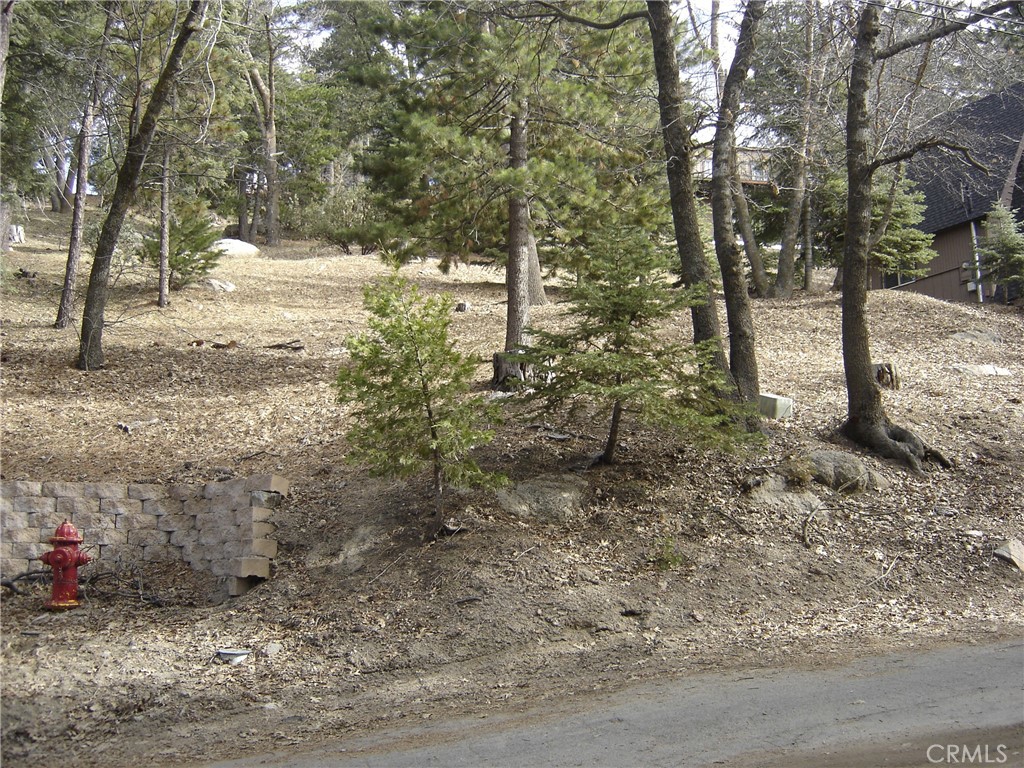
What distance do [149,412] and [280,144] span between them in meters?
22.3

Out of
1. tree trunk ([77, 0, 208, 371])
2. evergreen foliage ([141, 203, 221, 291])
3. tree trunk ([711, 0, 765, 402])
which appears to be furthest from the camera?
evergreen foliage ([141, 203, 221, 291])

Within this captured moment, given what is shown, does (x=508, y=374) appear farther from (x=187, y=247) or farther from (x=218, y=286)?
(x=218, y=286)

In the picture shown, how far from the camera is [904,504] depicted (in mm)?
7879

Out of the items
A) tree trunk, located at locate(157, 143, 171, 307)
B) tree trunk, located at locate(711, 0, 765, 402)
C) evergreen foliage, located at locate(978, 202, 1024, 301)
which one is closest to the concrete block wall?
tree trunk, located at locate(711, 0, 765, 402)

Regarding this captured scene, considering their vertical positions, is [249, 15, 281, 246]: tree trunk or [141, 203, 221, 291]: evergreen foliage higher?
[249, 15, 281, 246]: tree trunk

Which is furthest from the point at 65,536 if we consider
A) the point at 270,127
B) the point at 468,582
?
the point at 270,127

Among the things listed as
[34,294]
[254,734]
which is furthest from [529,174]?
[34,294]

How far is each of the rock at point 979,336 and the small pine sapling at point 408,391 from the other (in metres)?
11.0

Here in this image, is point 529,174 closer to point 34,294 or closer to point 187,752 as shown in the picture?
point 187,752

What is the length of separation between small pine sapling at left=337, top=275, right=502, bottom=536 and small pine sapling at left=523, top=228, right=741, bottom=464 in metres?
0.97

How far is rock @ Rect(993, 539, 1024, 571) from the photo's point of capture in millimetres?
7066

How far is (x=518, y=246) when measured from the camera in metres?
11.7

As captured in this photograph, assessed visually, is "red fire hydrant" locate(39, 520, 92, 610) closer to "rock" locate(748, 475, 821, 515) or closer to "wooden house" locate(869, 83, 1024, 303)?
"rock" locate(748, 475, 821, 515)

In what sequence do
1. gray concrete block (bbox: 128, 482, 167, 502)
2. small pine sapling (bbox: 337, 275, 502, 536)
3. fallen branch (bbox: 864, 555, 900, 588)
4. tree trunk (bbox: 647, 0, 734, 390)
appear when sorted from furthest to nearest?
tree trunk (bbox: 647, 0, 734, 390) < gray concrete block (bbox: 128, 482, 167, 502) < fallen branch (bbox: 864, 555, 900, 588) < small pine sapling (bbox: 337, 275, 502, 536)
